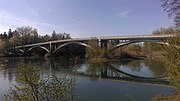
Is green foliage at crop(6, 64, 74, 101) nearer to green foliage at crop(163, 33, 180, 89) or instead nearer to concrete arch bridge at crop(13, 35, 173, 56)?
green foliage at crop(163, 33, 180, 89)

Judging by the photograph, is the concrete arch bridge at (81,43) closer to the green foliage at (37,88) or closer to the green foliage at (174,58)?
the green foliage at (174,58)

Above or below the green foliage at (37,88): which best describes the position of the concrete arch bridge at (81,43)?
above

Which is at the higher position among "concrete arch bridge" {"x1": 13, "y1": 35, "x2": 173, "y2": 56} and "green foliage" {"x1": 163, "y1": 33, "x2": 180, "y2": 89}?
"concrete arch bridge" {"x1": 13, "y1": 35, "x2": 173, "y2": 56}

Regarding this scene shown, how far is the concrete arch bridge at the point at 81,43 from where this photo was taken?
156 ft

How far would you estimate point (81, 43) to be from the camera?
2451 inches

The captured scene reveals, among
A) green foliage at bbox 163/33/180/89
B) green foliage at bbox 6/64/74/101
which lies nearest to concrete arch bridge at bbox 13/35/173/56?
green foliage at bbox 163/33/180/89

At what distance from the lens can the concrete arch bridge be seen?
4756cm

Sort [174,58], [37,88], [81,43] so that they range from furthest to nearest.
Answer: [81,43] < [174,58] < [37,88]

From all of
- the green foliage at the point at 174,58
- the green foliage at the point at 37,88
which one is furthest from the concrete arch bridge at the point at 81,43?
the green foliage at the point at 37,88

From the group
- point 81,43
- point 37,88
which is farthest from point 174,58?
point 81,43

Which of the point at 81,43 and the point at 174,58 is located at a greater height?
the point at 81,43

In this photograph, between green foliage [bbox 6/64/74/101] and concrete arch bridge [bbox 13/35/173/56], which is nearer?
green foliage [bbox 6/64/74/101]

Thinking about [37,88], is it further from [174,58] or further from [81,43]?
[81,43]

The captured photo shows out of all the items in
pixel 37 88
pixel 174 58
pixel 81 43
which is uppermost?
pixel 81 43
